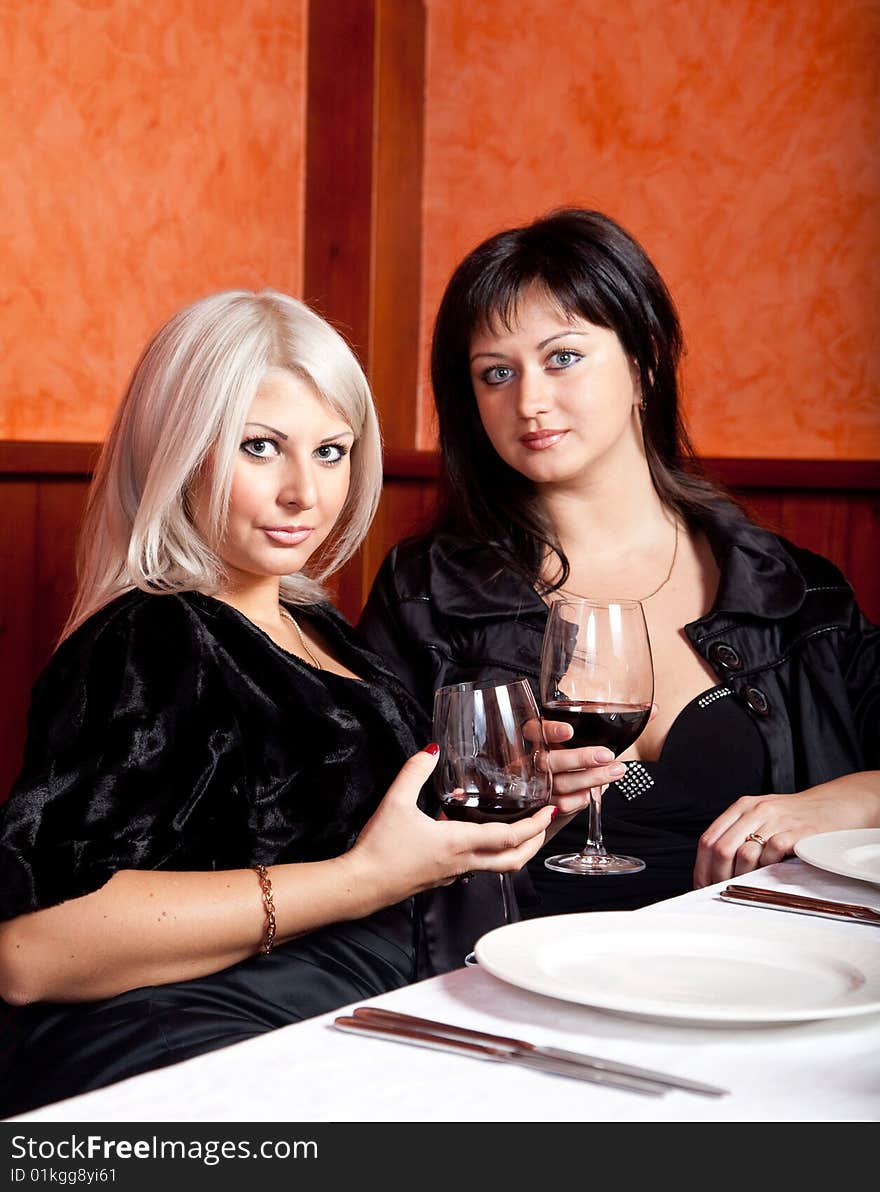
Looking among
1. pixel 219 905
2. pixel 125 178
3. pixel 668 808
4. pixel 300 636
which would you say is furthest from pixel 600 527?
pixel 125 178

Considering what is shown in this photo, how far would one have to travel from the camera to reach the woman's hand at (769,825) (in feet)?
5.02

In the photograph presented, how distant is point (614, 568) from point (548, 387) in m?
0.32

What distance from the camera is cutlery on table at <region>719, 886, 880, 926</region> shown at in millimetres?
1110

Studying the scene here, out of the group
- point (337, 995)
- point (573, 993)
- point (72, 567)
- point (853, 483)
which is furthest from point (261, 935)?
point (853, 483)

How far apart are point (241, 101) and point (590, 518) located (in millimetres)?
1665

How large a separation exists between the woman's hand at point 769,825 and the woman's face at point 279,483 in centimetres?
56

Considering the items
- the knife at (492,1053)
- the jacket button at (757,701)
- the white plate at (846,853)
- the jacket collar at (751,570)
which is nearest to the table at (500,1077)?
the knife at (492,1053)

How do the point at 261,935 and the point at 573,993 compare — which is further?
the point at 261,935

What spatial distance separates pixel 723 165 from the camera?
10.7 feet

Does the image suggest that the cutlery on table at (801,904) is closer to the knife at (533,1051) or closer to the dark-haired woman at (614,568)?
the knife at (533,1051)

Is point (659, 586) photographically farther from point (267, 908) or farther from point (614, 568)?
point (267, 908)

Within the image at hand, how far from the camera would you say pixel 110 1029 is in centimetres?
127
